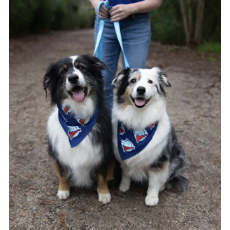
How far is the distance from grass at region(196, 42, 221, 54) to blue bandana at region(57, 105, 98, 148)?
8.59 m

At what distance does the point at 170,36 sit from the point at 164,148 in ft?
33.1

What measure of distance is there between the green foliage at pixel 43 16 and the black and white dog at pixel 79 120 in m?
11.6

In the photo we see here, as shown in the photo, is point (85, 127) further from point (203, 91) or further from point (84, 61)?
point (203, 91)

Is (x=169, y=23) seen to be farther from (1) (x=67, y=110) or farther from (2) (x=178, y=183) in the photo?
(1) (x=67, y=110)

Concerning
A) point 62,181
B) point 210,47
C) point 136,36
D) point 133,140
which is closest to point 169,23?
point 210,47

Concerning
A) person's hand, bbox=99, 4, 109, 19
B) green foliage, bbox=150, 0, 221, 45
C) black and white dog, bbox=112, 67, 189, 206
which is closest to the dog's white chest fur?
black and white dog, bbox=112, 67, 189, 206

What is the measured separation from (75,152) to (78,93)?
2.07 ft

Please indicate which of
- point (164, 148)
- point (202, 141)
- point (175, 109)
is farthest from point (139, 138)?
point (175, 109)

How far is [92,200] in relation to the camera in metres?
2.71

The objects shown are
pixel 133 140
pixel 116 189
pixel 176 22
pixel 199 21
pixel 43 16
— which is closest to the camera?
pixel 133 140

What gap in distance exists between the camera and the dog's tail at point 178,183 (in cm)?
282

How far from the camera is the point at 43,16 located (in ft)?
56.3

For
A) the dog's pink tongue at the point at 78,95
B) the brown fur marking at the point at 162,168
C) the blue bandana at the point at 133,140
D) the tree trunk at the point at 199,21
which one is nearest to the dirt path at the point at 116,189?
the brown fur marking at the point at 162,168

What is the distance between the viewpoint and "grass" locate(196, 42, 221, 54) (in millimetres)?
9389
